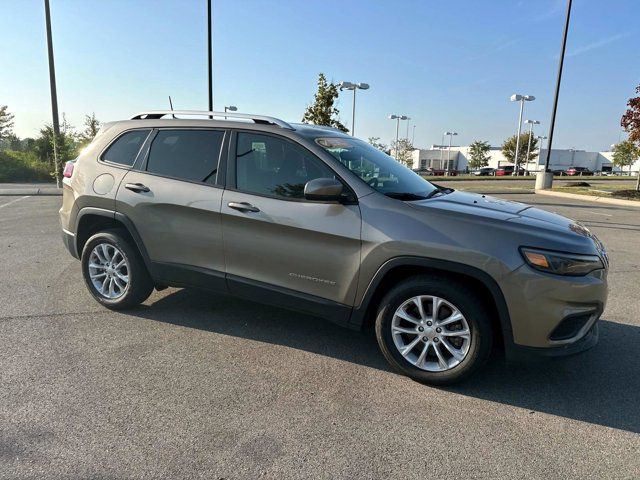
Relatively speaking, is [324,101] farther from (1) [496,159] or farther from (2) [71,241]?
(1) [496,159]

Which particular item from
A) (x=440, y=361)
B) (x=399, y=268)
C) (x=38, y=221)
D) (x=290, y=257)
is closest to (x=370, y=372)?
(x=440, y=361)

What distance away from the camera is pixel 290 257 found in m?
3.60

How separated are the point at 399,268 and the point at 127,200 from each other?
2602 mm

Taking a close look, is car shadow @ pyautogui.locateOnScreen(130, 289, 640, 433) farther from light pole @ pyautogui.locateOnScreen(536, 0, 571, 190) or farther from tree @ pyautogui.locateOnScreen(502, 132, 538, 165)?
tree @ pyautogui.locateOnScreen(502, 132, 538, 165)

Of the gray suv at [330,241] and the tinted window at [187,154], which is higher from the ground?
the tinted window at [187,154]

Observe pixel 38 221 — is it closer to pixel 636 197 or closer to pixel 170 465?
pixel 170 465

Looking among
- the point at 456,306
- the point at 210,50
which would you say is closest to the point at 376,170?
the point at 456,306

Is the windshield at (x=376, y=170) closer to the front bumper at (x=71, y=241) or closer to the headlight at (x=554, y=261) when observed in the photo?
the headlight at (x=554, y=261)

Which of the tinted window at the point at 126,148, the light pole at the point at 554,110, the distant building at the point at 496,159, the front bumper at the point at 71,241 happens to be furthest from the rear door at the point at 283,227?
the distant building at the point at 496,159

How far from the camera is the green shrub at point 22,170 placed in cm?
2722

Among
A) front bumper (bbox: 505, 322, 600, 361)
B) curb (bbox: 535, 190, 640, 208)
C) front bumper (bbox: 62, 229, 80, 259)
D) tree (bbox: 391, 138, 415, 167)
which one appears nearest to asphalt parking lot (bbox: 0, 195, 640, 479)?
front bumper (bbox: 505, 322, 600, 361)

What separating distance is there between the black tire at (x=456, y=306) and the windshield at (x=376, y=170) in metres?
0.72

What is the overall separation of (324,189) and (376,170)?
751mm

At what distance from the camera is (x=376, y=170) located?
12.7 feet
